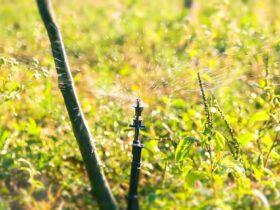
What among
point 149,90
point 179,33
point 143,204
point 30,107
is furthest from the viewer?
point 179,33

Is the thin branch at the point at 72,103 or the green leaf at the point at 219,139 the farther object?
the thin branch at the point at 72,103

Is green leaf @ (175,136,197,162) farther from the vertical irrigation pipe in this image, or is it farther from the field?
the vertical irrigation pipe

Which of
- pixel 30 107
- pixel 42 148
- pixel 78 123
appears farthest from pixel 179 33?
pixel 78 123

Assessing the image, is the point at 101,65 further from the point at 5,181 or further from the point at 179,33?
the point at 179,33

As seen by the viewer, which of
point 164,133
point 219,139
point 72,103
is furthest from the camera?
point 164,133

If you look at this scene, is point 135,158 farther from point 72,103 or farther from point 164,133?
point 164,133

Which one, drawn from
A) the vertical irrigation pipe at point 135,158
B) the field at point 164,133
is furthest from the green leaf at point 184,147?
the vertical irrigation pipe at point 135,158

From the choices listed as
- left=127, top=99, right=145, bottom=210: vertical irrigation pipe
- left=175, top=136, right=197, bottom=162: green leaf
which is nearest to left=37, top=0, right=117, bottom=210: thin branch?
left=127, top=99, right=145, bottom=210: vertical irrigation pipe

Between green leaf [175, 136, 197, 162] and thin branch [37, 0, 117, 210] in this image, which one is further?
thin branch [37, 0, 117, 210]

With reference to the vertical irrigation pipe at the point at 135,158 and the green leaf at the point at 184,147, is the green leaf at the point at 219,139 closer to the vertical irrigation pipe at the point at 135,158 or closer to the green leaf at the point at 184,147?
the green leaf at the point at 184,147

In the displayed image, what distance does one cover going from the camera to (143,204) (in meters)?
2.81

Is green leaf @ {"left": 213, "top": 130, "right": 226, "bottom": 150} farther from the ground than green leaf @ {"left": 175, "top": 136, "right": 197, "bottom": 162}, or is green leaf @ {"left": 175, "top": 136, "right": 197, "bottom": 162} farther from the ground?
green leaf @ {"left": 213, "top": 130, "right": 226, "bottom": 150}

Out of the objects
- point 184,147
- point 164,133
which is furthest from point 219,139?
point 164,133

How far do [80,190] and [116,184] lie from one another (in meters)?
0.22
